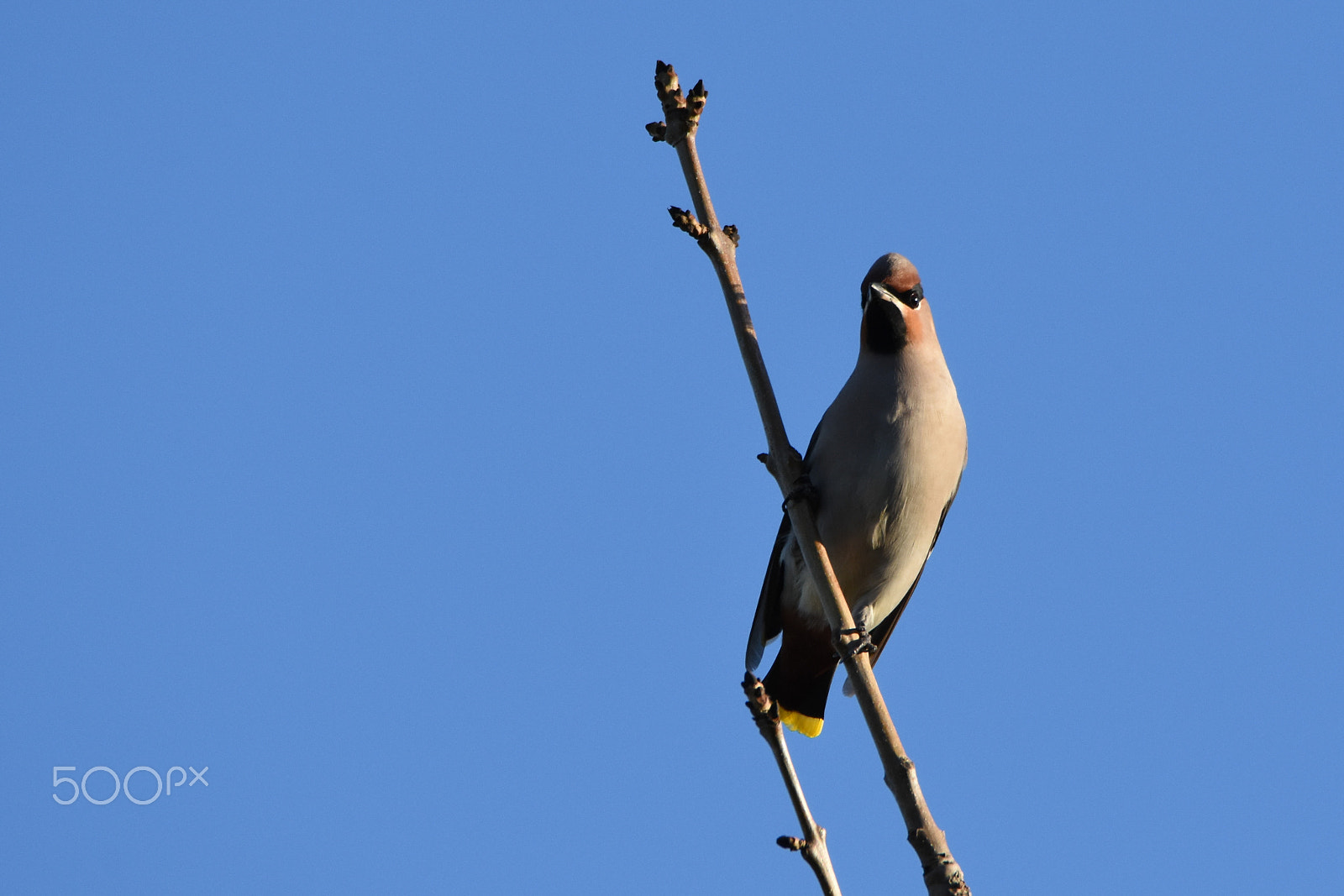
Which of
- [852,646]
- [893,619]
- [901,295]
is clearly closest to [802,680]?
[893,619]

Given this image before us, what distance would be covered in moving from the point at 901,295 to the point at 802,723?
1.96 m

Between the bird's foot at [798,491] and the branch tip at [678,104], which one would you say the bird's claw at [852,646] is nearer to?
the bird's foot at [798,491]

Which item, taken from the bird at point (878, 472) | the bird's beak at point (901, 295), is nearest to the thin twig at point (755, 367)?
the bird at point (878, 472)

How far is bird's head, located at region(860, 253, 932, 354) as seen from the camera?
5.12 meters

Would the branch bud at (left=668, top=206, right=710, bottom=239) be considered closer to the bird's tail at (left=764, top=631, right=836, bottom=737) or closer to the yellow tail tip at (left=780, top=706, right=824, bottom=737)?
the bird's tail at (left=764, top=631, right=836, bottom=737)

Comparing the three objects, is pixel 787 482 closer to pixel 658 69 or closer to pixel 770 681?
pixel 658 69

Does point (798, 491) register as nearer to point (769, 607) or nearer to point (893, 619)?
point (769, 607)

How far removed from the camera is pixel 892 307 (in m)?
5.11

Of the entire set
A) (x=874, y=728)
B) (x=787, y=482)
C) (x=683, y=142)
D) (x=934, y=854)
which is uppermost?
(x=683, y=142)

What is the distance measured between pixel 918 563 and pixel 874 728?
2345 millimetres

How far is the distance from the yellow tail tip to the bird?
0.28 metres

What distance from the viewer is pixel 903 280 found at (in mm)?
5199

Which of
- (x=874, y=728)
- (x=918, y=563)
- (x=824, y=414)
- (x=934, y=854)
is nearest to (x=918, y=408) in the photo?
(x=824, y=414)

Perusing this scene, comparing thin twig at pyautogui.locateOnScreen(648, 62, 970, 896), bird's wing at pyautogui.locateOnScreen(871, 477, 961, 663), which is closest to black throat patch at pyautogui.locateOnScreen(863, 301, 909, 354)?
bird's wing at pyautogui.locateOnScreen(871, 477, 961, 663)
